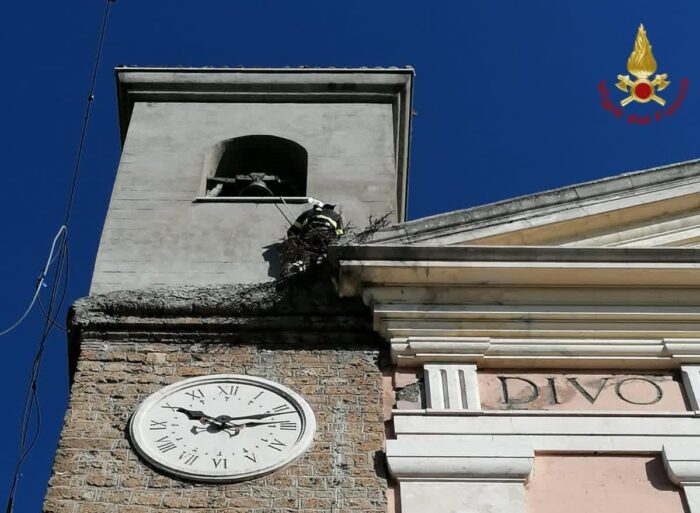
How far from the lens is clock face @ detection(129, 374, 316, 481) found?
9086 mm

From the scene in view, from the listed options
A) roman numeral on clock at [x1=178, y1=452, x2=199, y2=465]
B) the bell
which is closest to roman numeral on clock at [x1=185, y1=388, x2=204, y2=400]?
roman numeral on clock at [x1=178, y1=452, x2=199, y2=465]

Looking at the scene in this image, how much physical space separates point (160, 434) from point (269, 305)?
149 cm

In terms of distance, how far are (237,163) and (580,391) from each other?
207 inches

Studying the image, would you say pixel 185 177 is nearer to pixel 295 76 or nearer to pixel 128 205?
pixel 128 205

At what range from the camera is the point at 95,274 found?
444 inches

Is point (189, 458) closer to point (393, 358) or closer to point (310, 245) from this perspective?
point (393, 358)

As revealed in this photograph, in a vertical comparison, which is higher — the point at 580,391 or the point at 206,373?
the point at 206,373

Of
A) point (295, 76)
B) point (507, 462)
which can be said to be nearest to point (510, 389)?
point (507, 462)

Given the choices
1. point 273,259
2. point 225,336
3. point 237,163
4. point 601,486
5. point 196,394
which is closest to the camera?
point 601,486

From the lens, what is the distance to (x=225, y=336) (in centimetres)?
1027

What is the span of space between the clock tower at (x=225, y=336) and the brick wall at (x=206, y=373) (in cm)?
1

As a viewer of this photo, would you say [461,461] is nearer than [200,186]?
Yes

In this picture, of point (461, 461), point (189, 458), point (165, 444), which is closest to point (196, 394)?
point (165, 444)

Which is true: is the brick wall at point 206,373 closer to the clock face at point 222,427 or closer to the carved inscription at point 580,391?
the clock face at point 222,427
